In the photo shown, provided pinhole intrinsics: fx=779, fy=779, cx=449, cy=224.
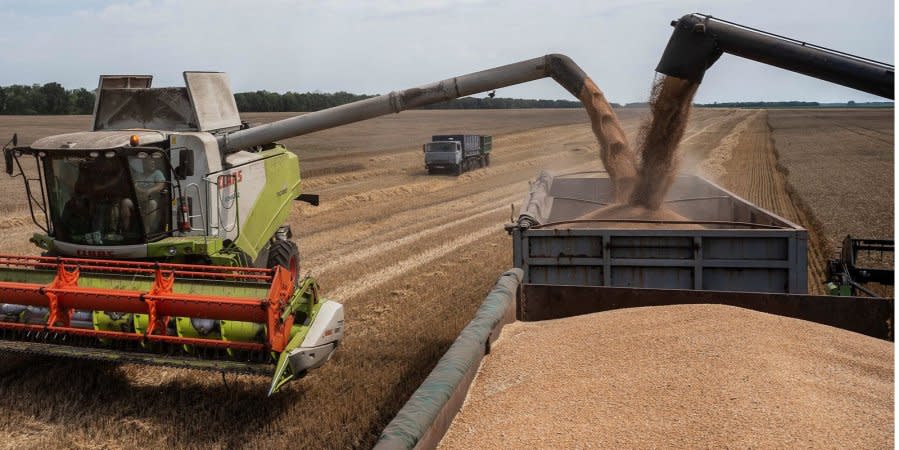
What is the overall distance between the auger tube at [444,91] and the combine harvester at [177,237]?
0.02m

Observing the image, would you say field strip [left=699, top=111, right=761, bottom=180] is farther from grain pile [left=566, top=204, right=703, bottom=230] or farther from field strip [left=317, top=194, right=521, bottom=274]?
grain pile [left=566, top=204, right=703, bottom=230]

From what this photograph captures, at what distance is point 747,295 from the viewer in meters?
5.82

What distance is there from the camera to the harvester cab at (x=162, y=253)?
619 centimetres

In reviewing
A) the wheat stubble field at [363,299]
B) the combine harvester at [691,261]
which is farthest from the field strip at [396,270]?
the combine harvester at [691,261]

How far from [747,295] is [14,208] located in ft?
58.1

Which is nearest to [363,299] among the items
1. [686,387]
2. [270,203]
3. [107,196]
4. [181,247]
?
[270,203]

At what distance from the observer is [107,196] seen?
7426 mm

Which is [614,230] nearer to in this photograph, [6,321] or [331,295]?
[331,295]

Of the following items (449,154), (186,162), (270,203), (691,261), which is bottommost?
(449,154)

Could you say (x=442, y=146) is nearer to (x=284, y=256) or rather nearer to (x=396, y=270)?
(x=396, y=270)

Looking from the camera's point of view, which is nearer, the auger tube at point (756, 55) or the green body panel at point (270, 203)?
the auger tube at point (756, 55)

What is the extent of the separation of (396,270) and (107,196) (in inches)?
191

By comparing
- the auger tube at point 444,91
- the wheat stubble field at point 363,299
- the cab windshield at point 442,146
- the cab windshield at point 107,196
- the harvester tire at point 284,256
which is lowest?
the wheat stubble field at point 363,299

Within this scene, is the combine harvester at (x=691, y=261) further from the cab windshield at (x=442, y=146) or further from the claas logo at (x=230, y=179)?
the cab windshield at (x=442, y=146)
